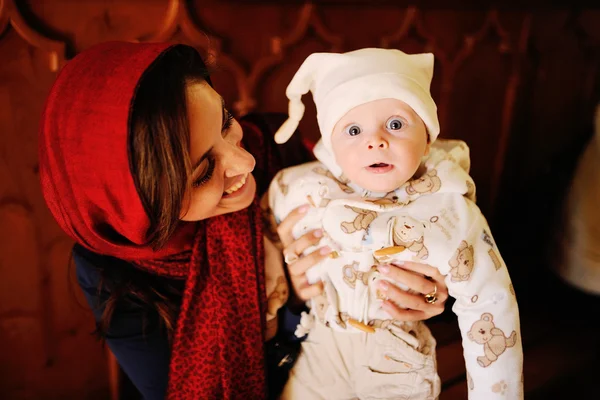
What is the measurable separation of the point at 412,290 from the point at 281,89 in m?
0.66

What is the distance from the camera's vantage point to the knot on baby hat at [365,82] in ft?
2.58

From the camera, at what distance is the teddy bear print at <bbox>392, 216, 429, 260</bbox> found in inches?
32.1

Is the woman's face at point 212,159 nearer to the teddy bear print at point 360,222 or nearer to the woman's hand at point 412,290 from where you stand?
the teddy bear print at point 360,222

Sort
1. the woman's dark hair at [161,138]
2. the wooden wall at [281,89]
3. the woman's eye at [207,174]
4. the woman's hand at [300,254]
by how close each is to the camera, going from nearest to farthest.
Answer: the woman's dark hair at [161,138] → the woman's eye at [207,174] → the woman's hand at [300,254] → the wooden wall at [281,89]

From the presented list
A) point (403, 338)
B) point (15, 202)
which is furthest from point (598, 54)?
point (15, 202)

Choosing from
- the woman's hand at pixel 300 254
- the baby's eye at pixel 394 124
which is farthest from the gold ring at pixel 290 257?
the baby's eye at pixel 394 124

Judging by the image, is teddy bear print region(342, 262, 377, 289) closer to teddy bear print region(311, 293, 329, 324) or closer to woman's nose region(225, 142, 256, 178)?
teddy bear print region(311, 293, 329, 324)

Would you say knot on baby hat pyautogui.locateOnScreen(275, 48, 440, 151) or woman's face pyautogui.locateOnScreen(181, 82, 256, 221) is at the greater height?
knot on baby hat pyautogui.locateOnScreen(275, 48, 440, 151)

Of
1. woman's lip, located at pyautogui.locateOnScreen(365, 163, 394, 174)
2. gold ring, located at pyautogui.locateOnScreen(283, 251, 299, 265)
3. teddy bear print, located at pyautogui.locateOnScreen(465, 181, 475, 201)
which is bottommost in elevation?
gold ring, located at pyautogui.locateOnScreen(283, 251, 299, 265)

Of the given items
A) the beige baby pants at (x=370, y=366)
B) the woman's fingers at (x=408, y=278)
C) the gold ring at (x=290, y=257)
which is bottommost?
the beige baby pants at (x=370, y=366)

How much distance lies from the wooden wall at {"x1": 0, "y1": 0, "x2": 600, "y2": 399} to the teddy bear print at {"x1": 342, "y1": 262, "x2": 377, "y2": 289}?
487mm

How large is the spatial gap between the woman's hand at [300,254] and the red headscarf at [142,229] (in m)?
0.06

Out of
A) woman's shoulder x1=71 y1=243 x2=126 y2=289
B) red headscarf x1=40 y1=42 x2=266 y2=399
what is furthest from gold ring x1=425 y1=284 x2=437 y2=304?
woman's shoulder x1=71 y1=243 x2=126 y2=289

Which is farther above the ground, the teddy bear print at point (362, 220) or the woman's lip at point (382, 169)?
the woman's lip at point (382, 169)
